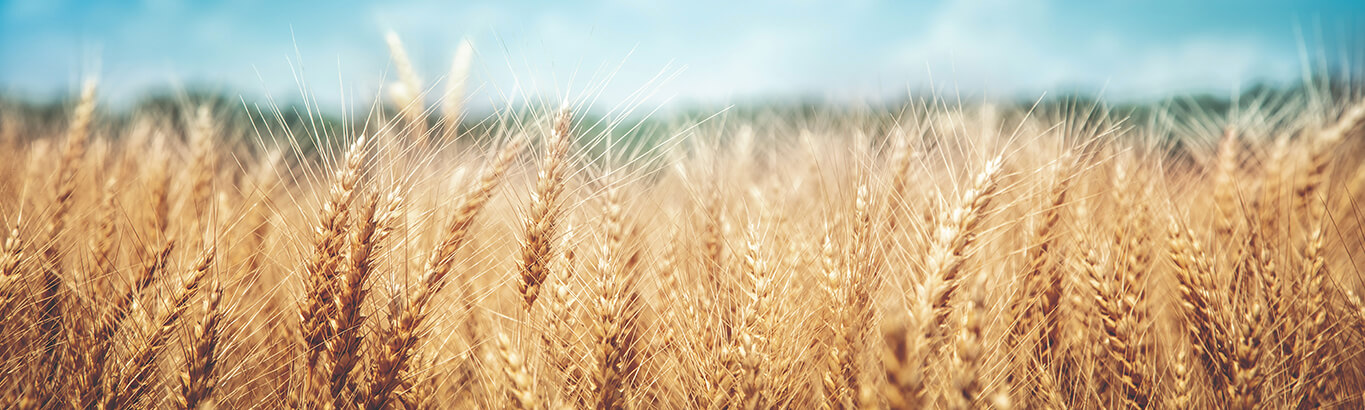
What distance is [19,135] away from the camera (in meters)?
4.62

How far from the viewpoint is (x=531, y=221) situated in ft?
4.42

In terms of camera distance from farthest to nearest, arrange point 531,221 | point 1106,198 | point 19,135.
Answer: point 19,135 → point 1106,198 → point 531,221

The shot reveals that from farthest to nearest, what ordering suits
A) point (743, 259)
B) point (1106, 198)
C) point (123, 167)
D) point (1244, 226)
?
point (123, 167) < point (1106, 198) < point (1244, 226) < point (743, 259)

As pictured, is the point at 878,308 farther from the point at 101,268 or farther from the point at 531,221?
the point at 101,268

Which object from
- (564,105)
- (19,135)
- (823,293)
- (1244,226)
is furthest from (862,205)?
(19,135)

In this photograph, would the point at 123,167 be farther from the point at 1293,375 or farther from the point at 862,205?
the point at 1293,375

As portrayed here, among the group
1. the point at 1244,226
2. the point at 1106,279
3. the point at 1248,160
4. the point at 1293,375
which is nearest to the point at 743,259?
the point at 1106,279

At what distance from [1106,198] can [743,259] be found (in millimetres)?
1542

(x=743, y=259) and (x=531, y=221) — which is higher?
(x=531, y=221)

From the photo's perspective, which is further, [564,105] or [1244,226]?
[1244,226]

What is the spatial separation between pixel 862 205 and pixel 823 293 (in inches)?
9.7

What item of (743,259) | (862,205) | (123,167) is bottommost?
(743,259)

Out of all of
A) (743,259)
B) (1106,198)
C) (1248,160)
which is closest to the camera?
(743,259)

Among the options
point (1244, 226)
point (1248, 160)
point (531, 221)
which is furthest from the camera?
point (1248, 160)
